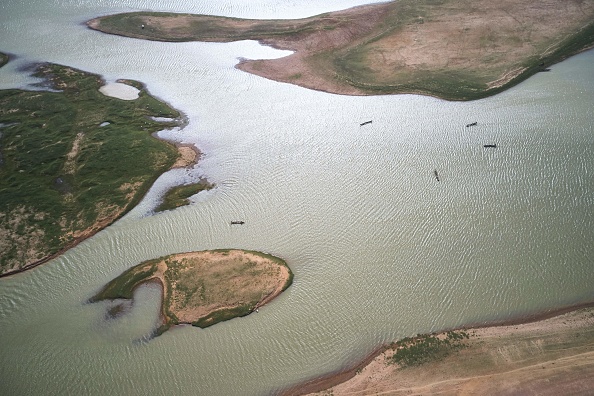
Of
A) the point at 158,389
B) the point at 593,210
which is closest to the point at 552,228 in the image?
the point at 593,210

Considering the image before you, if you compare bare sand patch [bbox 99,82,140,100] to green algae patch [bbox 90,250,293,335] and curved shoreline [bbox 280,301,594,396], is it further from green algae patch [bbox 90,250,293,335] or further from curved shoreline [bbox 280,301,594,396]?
curved shoreline [bbox 280,301,594,396]

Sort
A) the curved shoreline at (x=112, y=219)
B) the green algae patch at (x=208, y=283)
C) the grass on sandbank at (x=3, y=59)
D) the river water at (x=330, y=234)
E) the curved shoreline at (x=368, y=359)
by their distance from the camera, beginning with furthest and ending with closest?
the grass on sandbank at (x=3, y=59) < the curved shoreline at (x=112, y=219) < the green algae patch at (x=208, y=283) < the river water at (x=330, y=234) < the curved shoreline at (x=368, y=359)

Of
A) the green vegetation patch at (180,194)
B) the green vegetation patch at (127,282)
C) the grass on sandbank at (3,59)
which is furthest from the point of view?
the grass on sandbank at (3,59)

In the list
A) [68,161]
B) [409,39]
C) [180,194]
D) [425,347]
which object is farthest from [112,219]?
[409,39]

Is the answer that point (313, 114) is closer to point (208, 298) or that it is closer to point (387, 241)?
point (387, 241)

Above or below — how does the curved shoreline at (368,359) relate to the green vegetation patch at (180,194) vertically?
below

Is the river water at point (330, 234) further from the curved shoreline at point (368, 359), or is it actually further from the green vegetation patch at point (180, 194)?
the green vegetation patch at point (180, 194)

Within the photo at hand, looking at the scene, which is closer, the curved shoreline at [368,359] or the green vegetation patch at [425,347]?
the curved shoreline at [368,359]

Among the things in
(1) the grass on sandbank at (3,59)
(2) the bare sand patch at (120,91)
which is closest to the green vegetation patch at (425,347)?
(2) the bare sand patch at (120,91)
